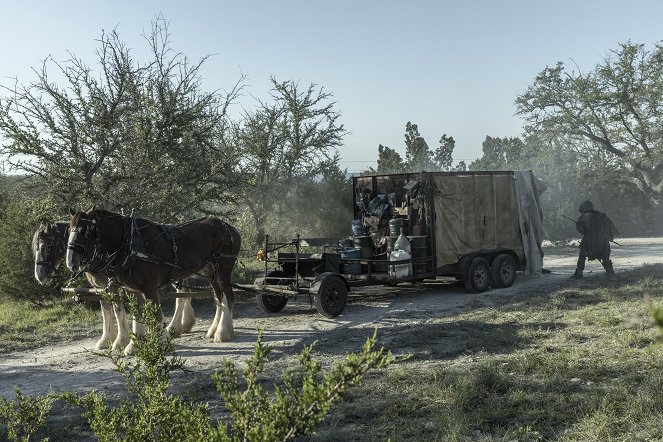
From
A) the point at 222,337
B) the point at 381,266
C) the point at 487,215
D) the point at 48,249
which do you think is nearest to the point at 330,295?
the point at 381,266

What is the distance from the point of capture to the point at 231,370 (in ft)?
9.15

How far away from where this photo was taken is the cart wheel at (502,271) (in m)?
14.1

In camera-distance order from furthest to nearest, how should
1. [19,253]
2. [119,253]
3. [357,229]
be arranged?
[19,253] < [357,229] < [119,253]

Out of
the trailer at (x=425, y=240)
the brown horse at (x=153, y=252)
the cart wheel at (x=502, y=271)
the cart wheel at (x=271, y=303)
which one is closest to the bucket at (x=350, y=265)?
the trailer at (x=425, y=240)

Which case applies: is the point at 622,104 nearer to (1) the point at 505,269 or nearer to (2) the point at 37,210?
(1) the point at 505,269

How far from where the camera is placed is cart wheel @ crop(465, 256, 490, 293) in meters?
13.5

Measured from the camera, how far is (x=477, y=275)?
45.2 ft

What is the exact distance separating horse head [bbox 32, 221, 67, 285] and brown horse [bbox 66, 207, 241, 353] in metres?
0.78

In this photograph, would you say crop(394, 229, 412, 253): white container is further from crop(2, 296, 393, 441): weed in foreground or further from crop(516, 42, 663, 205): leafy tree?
crop(516, 42, 663, 205): leafy tree

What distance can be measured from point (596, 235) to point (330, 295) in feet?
24.8

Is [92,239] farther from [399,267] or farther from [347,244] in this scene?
[399,267]

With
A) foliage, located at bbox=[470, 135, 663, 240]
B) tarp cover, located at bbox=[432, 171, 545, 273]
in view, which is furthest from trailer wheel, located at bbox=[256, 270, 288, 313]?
foliage, located at bbox=[470, 135, 663, 240]

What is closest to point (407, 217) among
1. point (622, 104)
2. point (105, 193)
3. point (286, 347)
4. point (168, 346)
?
point (286, 347)

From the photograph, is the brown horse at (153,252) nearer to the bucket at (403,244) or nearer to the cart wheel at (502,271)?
the bucket at (403,244)
